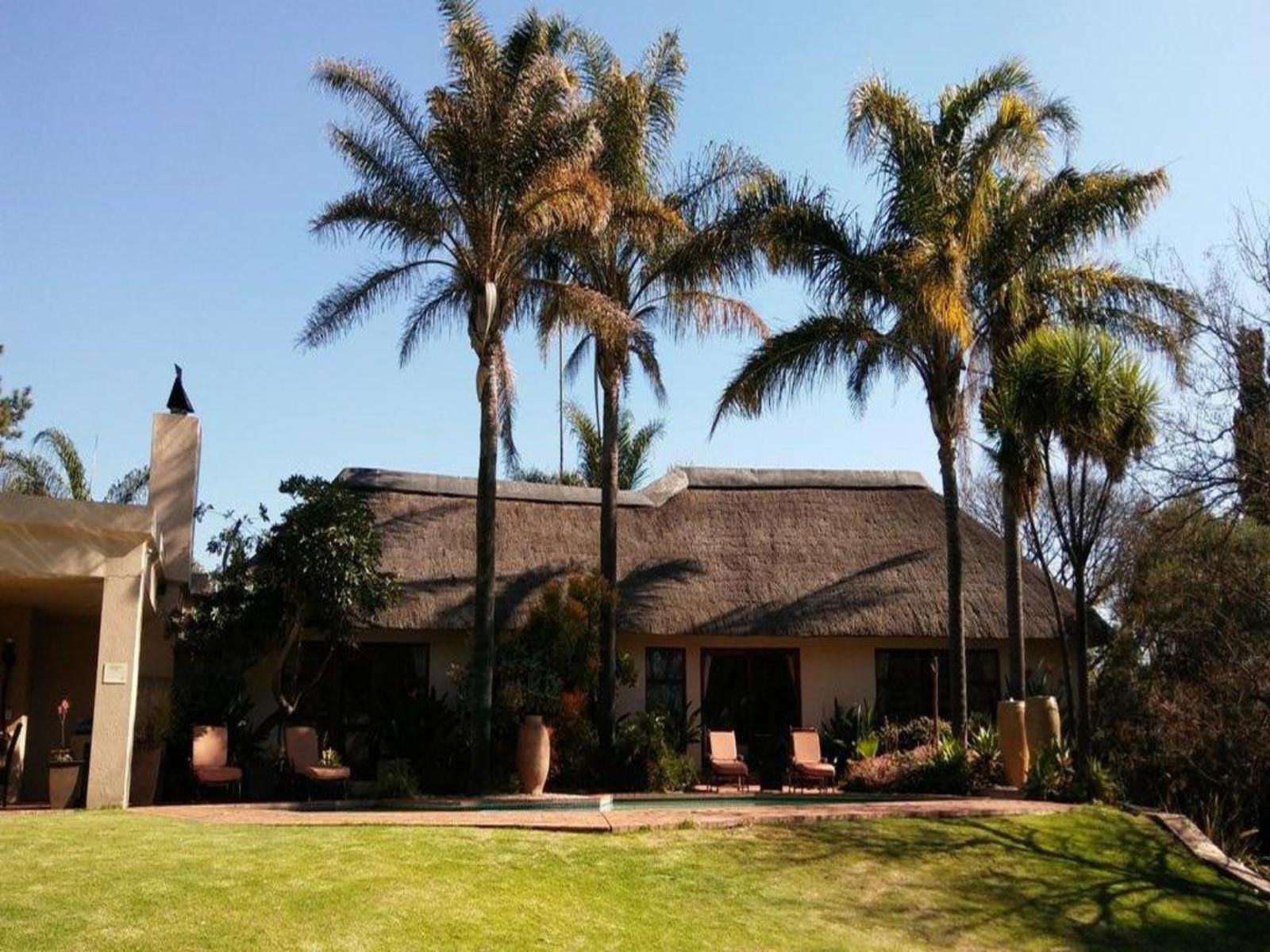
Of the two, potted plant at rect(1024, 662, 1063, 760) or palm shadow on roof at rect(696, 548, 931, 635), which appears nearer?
potted plant at rect(1024, 662, 1063, 760)

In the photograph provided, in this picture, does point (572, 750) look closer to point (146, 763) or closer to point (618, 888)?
point (146, 763)

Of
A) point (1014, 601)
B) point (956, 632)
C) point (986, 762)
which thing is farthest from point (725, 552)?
point (986, 762)

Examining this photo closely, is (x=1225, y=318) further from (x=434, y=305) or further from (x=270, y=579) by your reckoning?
(x=270, y=579)

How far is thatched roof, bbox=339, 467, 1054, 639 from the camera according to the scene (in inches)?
784

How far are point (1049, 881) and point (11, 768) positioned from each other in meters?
11.2

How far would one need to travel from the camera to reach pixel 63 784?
13.5 meters

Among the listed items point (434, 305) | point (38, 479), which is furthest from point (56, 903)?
point (38, 479)

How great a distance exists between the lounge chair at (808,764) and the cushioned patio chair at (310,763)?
21.0ft

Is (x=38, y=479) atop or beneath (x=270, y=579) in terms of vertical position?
atop

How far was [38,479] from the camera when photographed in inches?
1059

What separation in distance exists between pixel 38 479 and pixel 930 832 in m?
21.4

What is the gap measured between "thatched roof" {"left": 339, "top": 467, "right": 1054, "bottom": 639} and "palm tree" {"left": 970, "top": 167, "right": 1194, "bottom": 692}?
10.4ft

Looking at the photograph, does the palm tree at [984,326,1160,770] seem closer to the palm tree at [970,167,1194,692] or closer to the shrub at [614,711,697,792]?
the palm tree at [970,167,1194,692]

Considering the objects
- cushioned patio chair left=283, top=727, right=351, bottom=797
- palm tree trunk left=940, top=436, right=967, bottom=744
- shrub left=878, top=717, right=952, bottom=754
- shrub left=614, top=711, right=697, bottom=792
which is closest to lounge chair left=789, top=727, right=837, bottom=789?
shrub left=878, top=717, right=952, bottom=754
